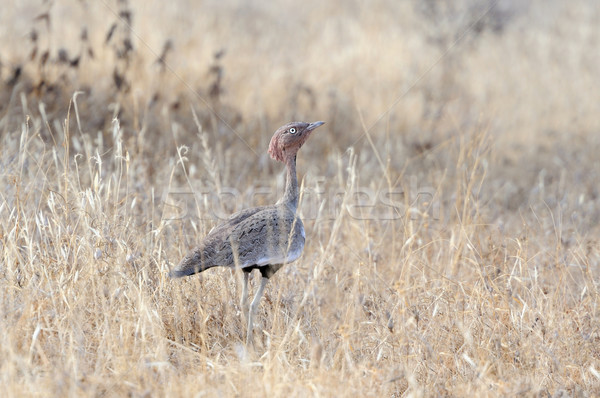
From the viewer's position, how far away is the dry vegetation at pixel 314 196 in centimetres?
363

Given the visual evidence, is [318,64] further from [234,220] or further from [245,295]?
[245,295]

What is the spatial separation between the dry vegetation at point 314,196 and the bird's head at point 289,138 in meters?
0.52

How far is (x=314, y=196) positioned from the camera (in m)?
6.48

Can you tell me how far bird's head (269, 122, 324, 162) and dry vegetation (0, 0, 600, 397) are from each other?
52cm

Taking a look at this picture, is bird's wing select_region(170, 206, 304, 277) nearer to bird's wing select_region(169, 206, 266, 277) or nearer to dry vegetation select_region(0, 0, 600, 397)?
bird's wing select_region(169, 206, 266, 277)

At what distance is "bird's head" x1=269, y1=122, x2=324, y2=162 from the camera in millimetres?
4469

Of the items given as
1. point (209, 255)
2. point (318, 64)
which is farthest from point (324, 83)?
point (209, 255)

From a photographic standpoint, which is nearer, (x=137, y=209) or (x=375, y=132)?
(x=137, y=209)

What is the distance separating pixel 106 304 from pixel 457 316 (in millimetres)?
2026

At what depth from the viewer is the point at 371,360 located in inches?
154

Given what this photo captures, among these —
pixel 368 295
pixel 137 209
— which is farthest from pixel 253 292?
pixel 137 209

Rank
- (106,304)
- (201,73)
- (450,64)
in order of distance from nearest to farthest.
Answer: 1. (106,304)
2. (201,73)
3. (450,64)

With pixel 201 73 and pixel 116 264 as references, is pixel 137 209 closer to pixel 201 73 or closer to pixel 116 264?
pixel 116 264

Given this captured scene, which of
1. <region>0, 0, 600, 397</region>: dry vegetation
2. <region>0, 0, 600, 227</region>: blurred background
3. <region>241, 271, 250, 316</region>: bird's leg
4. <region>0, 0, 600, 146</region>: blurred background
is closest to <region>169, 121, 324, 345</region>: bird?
<region>241, 271, 250, 316</region>: bird's leg
